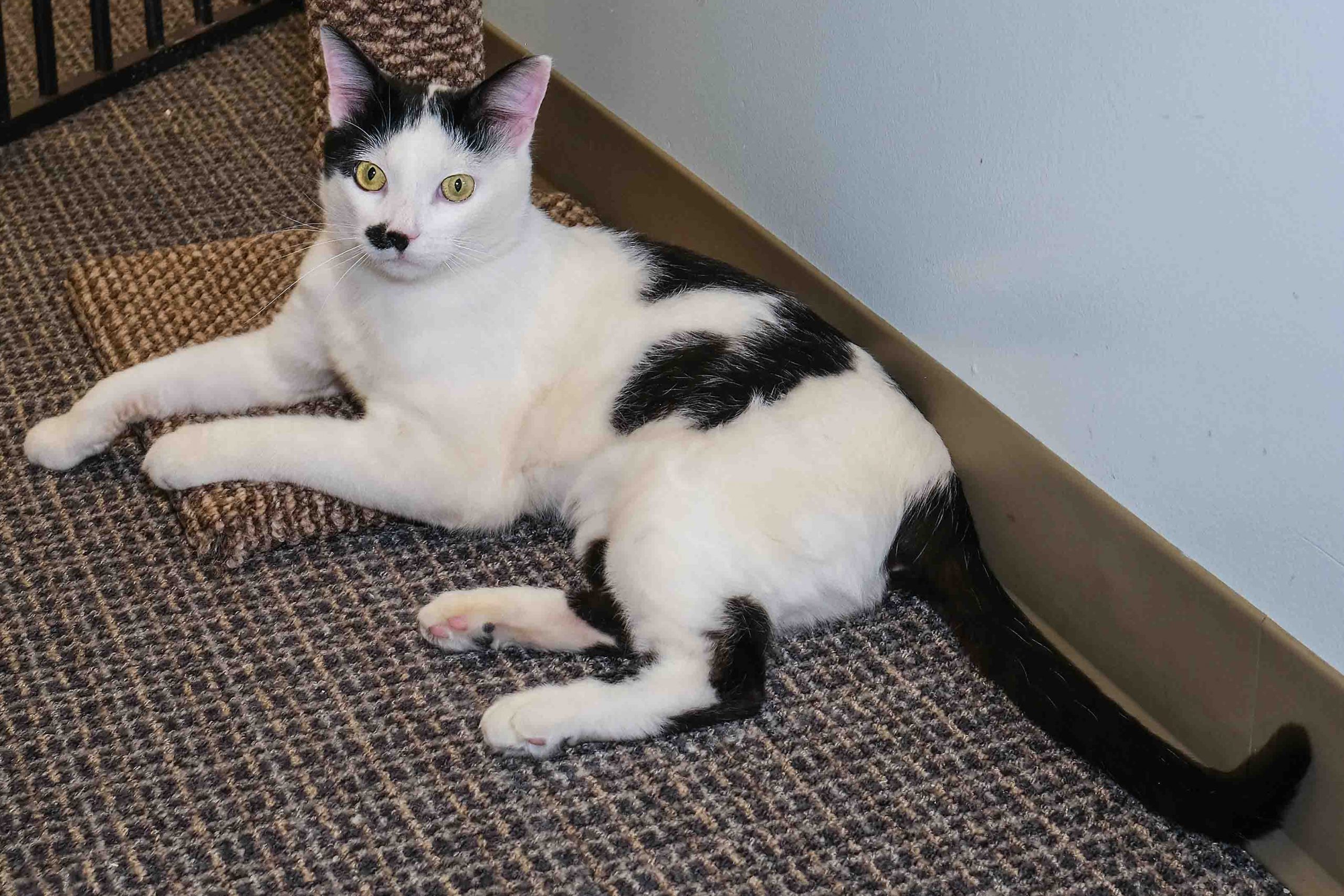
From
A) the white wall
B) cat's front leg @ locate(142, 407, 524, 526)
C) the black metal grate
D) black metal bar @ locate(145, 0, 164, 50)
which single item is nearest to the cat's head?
cat's front leg @ locate(142, 407, 524, 526)

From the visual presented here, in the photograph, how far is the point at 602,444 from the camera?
1.46 m

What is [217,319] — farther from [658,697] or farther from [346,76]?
[658,697]

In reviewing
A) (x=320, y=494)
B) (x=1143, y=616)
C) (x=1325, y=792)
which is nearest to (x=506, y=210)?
(x=320, y=494)

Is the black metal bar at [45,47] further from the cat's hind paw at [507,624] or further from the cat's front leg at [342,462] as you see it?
the cat's hind paw at [507,624]

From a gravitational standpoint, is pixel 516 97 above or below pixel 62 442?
above

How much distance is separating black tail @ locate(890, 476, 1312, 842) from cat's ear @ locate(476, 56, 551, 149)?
1.99ft

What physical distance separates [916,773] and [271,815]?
0.63m

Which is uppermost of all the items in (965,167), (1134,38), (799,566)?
(1134,38)

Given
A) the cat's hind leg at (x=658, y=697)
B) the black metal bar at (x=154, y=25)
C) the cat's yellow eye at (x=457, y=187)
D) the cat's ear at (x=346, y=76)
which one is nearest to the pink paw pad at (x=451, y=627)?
the cat's hind leg at (x=658, y=697)

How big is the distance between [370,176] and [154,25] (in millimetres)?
1471

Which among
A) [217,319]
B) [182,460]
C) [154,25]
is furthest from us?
[154,25]

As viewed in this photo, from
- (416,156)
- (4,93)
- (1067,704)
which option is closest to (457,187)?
(416,156)

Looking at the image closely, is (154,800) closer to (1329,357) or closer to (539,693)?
(539,693)

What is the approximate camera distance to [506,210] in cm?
146
